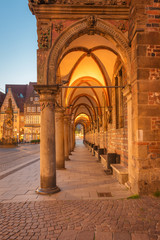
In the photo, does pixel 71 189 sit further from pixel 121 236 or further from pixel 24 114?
pixel 24 114

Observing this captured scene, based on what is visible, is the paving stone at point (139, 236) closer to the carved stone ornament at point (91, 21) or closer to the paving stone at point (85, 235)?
the paving stone at point (85, 235)

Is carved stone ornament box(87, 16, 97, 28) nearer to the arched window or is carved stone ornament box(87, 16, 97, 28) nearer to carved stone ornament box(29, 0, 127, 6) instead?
carved stone ornament box(29, 0, 127, 6)

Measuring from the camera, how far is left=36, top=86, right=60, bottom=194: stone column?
616cm

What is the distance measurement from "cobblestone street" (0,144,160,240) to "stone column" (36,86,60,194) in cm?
44

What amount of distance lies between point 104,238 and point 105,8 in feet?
21.2

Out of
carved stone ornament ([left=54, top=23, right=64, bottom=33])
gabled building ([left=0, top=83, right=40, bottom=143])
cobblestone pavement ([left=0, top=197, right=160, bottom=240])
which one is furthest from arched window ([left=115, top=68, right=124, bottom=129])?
gabled building ([left=0, top=83, right=40, bottom=143])

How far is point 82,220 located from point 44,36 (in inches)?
217

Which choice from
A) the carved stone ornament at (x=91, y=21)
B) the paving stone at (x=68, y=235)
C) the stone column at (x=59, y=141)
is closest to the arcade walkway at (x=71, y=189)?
the paving stone at (x=68, y=235)

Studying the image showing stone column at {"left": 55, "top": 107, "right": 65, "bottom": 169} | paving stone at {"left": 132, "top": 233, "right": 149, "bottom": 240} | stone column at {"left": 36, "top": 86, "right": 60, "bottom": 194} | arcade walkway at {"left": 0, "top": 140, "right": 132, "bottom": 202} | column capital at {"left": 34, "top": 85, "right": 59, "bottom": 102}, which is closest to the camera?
paving stone at {"left": 132, "top": 233, "right": 149, "bottom": 240}

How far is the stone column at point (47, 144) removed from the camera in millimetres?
6156

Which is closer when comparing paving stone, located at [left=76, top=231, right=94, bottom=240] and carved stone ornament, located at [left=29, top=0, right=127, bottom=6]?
paving stone, located at [left=76, top=231, right=94, bottom=240]

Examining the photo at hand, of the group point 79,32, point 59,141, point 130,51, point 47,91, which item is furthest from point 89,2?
point 59,141

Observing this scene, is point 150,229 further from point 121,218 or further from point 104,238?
point 104,238

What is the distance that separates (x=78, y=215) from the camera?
439 centimetres
